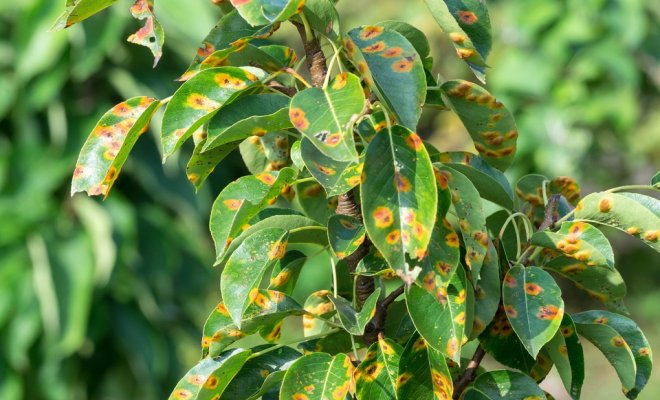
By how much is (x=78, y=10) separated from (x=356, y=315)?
398 millimetres

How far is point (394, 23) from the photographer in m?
0.98

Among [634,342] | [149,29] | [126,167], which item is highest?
[149,29]

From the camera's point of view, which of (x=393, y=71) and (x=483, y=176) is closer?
(x=393, y=71)

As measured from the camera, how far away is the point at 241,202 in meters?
0.91

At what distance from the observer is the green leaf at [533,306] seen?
89 cm

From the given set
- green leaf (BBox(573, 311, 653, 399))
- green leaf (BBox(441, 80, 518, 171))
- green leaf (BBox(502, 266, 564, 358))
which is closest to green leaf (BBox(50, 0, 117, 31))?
green leaf (BBox(441, 80, 518, 171))

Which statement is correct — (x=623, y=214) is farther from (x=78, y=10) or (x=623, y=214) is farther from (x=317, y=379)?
(x=78, y=10)

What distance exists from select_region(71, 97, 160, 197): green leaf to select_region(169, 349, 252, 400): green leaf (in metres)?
0.20

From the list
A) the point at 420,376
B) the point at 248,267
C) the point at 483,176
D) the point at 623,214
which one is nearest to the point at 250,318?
the point at 248,267

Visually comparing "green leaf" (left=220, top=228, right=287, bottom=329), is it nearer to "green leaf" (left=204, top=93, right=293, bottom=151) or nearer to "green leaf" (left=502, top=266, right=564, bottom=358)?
"green leaf" (left=204, top=93, right=293, bottom=151)

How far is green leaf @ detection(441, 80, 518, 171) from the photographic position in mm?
972

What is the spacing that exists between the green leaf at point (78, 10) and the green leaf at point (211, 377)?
0.36m

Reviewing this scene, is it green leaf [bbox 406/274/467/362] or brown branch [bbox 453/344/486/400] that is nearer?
green leaf [bbox 406/274/467/362]

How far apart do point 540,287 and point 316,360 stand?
23 cm
